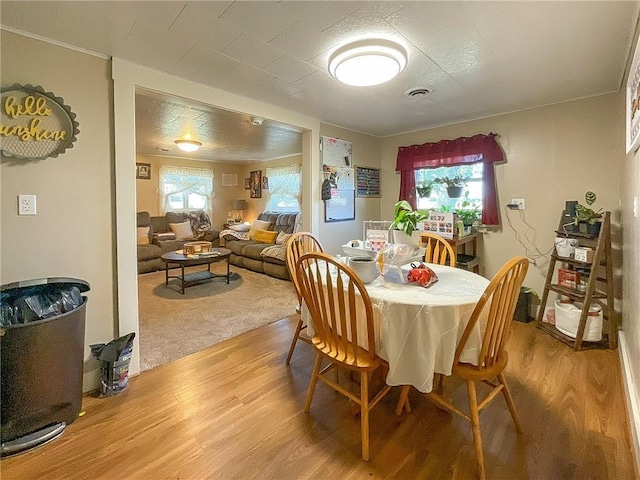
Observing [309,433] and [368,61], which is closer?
[309,433]

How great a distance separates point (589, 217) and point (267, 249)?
403cm

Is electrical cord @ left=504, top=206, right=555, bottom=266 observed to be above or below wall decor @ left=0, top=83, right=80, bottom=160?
below

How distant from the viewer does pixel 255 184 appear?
734 centimetres

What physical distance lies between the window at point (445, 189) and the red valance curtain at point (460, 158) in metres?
0.09

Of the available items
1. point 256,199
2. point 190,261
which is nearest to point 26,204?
point 190,261

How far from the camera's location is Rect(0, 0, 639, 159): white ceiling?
1.50 m

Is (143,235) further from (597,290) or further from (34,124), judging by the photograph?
(597,290)

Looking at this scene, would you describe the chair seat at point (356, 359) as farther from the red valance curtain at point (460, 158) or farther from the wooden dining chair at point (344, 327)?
the red valance curtain at point (460, 158)

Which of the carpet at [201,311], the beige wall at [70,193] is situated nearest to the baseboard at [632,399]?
the carpet at [201,311]

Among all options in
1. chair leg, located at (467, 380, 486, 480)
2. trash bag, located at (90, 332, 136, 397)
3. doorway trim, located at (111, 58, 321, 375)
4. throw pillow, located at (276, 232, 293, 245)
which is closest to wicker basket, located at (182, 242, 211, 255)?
throw pillow, located at (276, 232, 293, 245)

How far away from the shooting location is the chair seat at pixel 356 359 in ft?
4.59

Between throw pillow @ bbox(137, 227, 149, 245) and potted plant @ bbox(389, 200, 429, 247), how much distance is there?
16.7ft

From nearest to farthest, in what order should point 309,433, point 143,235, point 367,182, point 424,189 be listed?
point 309,433 → point 424,189 → point 367,182 → point 143,235

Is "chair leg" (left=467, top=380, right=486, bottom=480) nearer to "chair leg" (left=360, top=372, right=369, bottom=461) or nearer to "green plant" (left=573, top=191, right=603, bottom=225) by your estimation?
"chair leg" (left=360, top=372, right=369, bottom=461)
